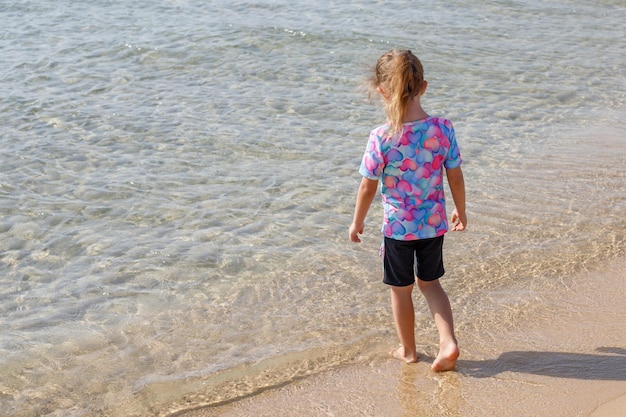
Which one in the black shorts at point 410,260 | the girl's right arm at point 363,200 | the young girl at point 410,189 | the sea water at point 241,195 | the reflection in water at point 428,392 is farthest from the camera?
the sea water at point 241,195

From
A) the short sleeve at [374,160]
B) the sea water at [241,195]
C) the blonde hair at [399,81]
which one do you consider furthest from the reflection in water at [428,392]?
the blonde hair at [399,81]

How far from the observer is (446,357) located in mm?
3885

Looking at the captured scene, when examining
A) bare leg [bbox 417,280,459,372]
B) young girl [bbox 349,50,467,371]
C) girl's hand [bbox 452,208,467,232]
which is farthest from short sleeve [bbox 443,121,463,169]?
bare leg [bbox 417,280,459,372]

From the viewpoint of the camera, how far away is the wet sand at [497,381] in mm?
3613

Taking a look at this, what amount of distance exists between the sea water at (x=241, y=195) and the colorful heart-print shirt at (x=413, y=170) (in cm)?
73

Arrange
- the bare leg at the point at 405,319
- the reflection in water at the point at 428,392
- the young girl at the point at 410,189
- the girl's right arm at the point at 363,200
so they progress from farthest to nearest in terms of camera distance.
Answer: the bare leg at the point at 405,319 < the girl's right arm at the point at 363,200 < the young girl at the point at 410,189 < the reflection in water at the point at 428,392

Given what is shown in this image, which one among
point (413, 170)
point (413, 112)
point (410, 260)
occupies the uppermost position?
point (413, 112)

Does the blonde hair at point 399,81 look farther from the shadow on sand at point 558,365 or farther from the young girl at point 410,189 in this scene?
the shadow on sand at point 558,365

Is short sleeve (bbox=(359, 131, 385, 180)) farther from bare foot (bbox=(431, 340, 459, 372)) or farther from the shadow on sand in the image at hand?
the shadow on sand

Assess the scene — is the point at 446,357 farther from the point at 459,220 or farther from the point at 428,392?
the point at 459,220

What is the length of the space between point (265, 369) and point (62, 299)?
1507mm

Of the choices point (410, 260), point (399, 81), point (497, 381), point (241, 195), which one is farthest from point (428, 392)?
point (241, 195)

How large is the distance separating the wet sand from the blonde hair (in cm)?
118

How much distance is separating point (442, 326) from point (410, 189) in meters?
0.69
